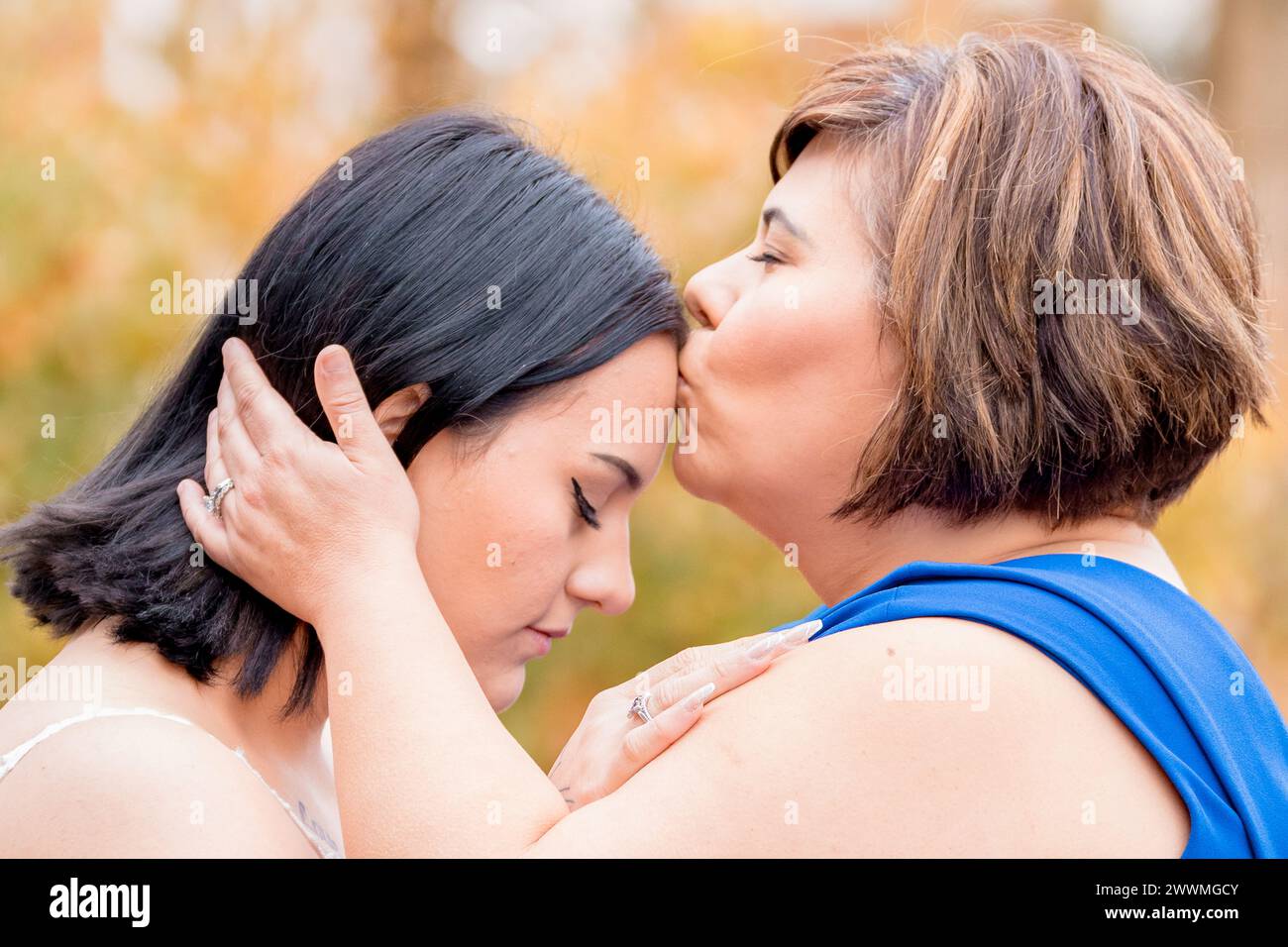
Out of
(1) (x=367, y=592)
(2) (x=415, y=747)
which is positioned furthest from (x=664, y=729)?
(1) (x=367, y=592)

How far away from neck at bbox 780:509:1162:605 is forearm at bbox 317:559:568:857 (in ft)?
2.77

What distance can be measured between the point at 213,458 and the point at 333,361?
30 centimetres

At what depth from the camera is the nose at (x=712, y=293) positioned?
8.29 feet

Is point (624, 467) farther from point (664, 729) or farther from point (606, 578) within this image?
point (664, 729)

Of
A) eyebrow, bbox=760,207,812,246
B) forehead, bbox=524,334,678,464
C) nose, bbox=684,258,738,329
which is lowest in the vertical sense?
forehead, bbox=524,334,678,464

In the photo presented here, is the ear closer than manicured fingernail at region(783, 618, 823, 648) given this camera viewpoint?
No

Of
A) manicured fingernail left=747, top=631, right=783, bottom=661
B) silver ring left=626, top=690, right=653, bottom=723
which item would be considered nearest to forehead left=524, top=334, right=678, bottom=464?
silver ring left=626, top=690, right=653, bottom=723

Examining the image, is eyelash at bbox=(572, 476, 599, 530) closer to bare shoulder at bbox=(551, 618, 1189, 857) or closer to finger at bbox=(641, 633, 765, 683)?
finger at bbox=(641, 633, 765, 683)

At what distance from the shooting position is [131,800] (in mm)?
1849

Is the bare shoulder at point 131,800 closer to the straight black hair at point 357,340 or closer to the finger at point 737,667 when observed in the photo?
the straight black hair at point 357,340

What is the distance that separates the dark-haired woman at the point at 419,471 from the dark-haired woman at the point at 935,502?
0.10 metres

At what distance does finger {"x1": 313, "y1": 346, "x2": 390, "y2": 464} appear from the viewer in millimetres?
2195

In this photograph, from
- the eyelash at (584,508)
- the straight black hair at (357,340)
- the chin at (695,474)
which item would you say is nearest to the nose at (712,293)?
the straight black hair at (357,340)
